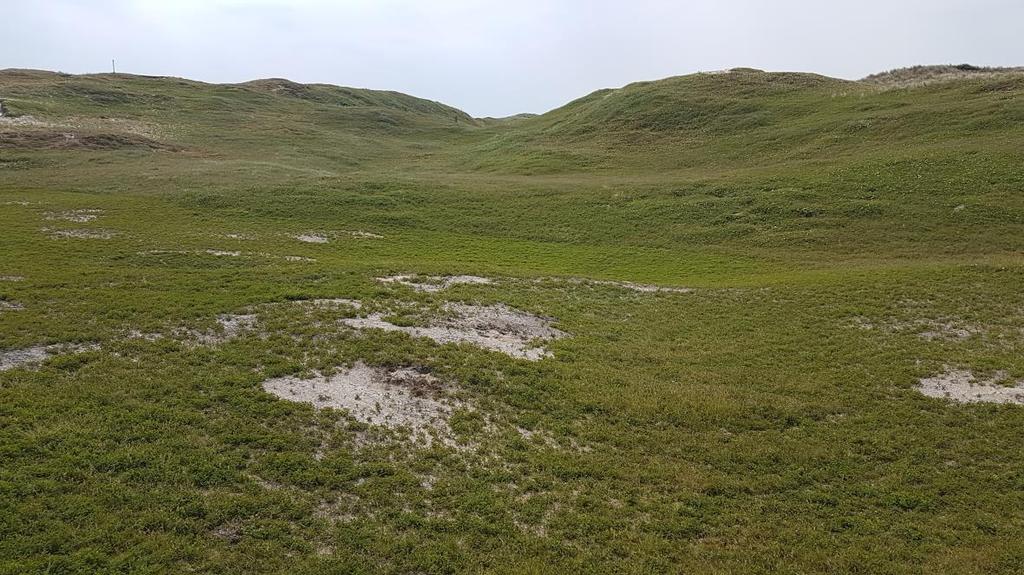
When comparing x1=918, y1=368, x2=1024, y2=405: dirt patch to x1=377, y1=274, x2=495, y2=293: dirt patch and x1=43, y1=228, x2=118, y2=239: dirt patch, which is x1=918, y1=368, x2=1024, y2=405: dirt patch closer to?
x1=377, y1=274, x2=495, y2=293: dirt patch

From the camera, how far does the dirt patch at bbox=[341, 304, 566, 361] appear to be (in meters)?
23.6

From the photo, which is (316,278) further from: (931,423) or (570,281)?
(931,423)

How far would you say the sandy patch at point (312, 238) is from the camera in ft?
139

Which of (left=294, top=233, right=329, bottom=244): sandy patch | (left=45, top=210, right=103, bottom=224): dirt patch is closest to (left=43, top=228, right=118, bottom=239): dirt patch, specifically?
(left=45, top=210, right=103, bottom=224): dirt patch

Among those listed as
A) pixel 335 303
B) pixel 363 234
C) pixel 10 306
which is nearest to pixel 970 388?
pixel 335 303

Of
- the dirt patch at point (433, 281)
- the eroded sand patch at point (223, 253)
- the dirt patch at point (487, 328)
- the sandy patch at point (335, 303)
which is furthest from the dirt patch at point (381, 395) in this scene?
the eroded sand patch at point (223, 253)

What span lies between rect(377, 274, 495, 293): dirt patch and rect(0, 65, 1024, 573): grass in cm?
131

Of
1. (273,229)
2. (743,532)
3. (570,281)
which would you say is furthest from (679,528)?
(273,229)

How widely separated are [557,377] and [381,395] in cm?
664

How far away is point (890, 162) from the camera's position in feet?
169

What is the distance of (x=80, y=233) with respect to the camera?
3834 cm

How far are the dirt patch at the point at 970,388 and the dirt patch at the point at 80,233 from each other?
47.1 meters

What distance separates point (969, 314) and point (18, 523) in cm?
3620

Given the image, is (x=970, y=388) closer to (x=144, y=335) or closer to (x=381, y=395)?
(x=381, y=395)
